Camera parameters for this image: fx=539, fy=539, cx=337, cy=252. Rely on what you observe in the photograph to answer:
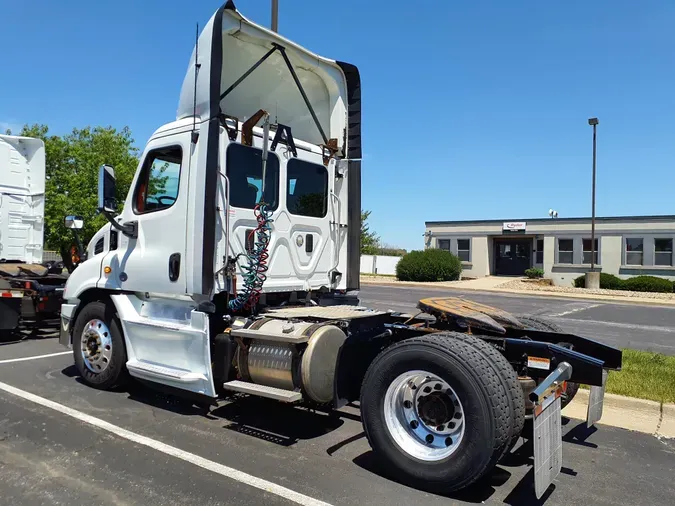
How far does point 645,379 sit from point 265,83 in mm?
5705

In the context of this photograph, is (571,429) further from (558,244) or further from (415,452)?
(558,244)

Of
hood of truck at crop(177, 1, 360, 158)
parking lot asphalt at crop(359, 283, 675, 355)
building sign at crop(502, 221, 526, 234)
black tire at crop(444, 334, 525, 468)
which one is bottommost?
parking lot asphalt at crop(359, 283, 675, 355)

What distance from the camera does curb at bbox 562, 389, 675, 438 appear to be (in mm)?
5258

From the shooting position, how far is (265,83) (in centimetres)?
610

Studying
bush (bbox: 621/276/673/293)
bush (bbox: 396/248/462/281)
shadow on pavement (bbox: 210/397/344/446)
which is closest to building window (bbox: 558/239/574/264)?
bush (bbox: 621/276/673/293)

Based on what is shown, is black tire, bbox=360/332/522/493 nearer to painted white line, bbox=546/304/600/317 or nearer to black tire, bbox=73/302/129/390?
black tire, bbox=73/302/129/390

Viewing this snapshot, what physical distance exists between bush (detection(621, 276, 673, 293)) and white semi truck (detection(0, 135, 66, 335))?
2642 centimetres

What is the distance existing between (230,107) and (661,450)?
533cm

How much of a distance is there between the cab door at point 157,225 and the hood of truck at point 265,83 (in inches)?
18.9

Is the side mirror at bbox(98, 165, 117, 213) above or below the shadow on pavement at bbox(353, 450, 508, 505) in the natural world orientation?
above

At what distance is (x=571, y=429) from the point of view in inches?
206

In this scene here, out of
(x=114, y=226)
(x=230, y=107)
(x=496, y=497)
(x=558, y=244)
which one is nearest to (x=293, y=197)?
(x=230, y=107)

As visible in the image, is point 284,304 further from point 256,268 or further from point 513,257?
point 513,257

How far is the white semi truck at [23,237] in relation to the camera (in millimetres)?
9102
